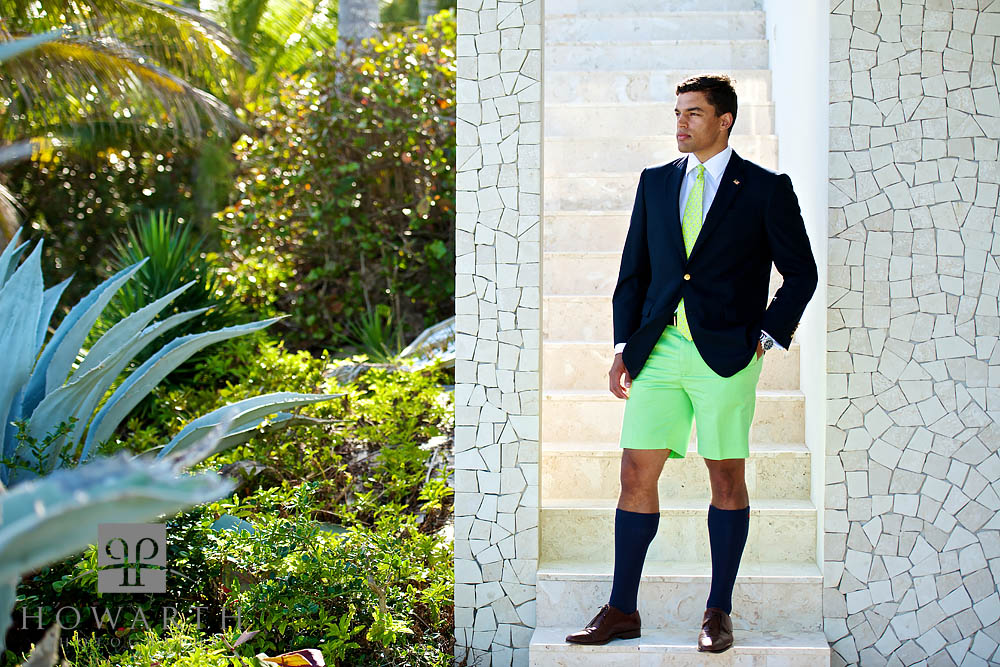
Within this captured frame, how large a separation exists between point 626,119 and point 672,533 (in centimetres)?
284

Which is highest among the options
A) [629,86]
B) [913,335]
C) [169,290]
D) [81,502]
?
[629,86]

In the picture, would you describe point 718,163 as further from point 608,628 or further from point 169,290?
point 169,290

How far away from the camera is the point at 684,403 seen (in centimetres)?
346

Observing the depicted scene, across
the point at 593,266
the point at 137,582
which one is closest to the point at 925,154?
the point at 593,266

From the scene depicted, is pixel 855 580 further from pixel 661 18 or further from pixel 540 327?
pixel 661 18

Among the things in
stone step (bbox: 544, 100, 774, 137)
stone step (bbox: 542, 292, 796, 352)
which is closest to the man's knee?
stone step (bbox: 542, 292, 796, 352)

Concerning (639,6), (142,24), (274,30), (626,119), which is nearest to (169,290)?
(626,119)

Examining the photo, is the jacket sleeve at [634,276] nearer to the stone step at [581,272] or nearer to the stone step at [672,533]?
the stone step at [672,533]

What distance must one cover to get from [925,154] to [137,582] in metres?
3.30

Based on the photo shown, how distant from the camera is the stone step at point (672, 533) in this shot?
13.1ft

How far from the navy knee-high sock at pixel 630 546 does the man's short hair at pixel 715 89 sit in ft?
4.61

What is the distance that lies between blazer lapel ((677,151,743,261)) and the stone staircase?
1180mm

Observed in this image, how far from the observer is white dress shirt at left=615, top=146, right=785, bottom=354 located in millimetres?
3441

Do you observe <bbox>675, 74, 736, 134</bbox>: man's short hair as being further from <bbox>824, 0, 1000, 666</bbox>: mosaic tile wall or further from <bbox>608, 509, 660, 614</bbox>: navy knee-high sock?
<bbox>608, 509, 660, 614</bbox>: navy knee-high sock
